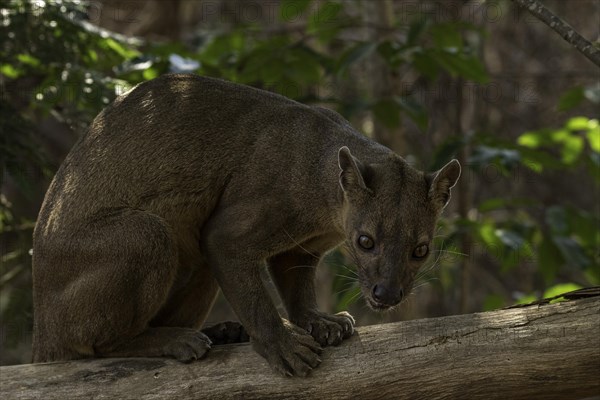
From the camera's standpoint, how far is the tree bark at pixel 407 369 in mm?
4875

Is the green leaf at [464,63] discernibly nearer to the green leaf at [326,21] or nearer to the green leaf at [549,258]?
the green leaf at [326,21]

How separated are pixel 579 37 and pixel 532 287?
26.7 feet

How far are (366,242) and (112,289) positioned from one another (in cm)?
156

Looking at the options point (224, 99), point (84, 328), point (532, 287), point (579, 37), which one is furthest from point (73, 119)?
point (532, 287)

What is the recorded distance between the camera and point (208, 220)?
19.0 ft

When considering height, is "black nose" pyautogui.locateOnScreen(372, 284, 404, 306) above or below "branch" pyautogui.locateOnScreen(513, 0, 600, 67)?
below

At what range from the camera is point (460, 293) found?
9484 mm

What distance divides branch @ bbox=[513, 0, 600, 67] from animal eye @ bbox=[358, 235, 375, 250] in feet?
6.32

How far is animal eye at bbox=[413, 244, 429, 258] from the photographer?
17.5 feet

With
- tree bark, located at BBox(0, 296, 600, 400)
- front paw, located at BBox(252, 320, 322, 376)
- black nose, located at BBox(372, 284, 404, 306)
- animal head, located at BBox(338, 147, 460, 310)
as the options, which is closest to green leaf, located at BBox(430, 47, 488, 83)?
animal head, located at BBox(338, 147, 460, 310)

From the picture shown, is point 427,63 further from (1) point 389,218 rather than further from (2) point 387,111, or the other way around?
(1) point 389,218

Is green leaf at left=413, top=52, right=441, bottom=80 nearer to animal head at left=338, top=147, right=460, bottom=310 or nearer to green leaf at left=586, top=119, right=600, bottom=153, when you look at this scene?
green leaf at left=586, top=119, right=600, bottom=153

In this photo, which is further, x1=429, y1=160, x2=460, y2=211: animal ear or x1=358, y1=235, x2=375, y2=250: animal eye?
x1=429, y1=160, x2=460, y2=211: animal ear

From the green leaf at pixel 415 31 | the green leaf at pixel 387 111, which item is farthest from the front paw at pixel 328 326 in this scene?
the green leaf at pixel 415 31
